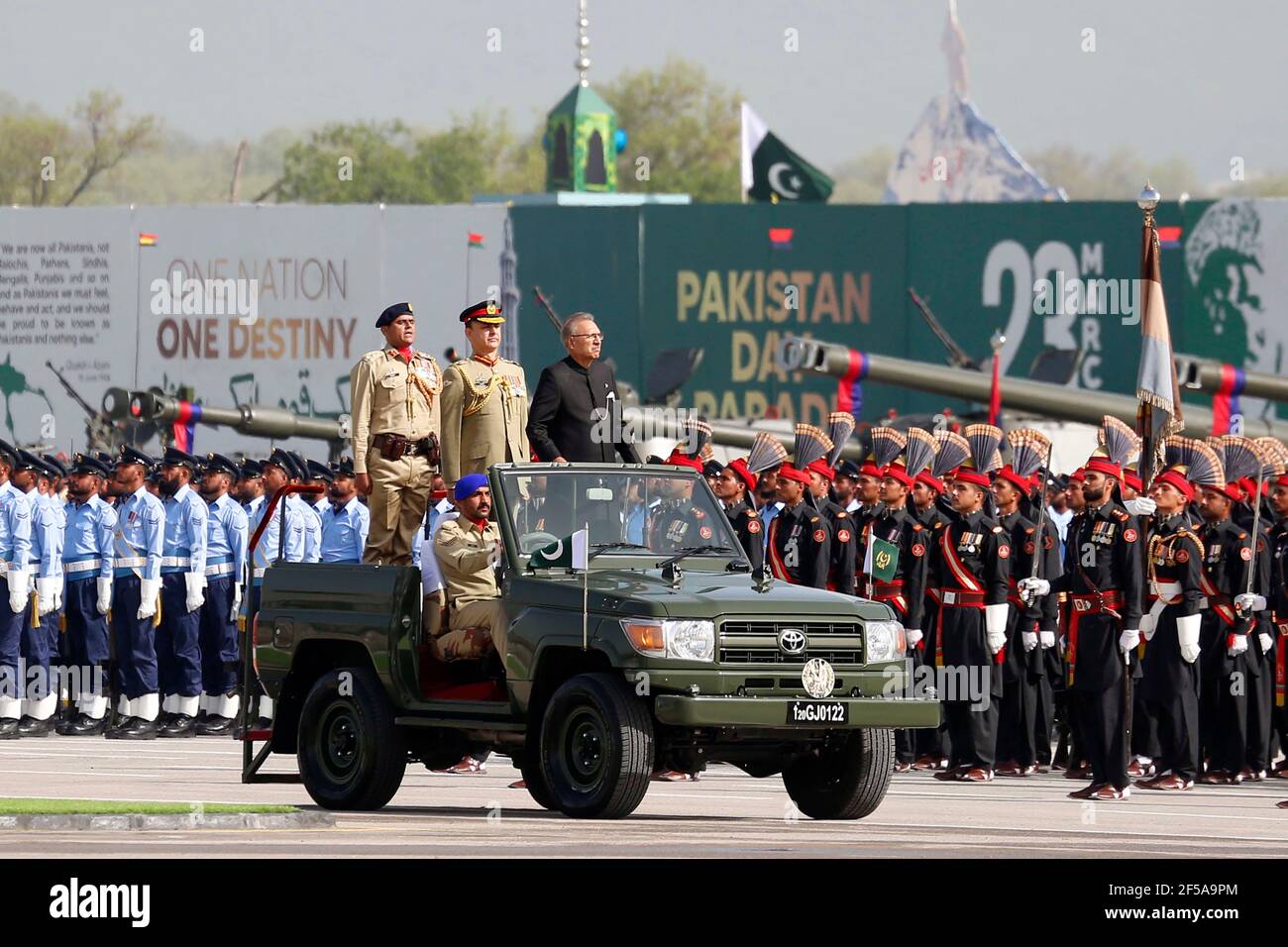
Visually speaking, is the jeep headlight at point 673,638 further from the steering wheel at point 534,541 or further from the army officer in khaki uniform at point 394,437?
the army officer in khaki uniform at point 394,437

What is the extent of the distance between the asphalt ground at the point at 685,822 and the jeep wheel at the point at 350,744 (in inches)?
8.9

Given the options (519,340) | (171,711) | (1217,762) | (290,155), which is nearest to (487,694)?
(1217,762)

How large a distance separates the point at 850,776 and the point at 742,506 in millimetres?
6800

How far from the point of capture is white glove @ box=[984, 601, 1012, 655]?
64.9 feet

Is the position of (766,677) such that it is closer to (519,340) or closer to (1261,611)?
(1261,611)

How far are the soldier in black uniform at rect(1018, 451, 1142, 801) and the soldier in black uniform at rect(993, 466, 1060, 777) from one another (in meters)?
1.50

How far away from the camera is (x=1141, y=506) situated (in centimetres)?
1761

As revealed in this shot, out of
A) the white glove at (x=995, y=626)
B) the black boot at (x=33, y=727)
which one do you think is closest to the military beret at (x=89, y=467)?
the black boot at (x=33, y=727)

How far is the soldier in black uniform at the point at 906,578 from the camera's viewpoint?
20.2 m

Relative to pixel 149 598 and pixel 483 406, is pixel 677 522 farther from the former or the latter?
pixel 149 598

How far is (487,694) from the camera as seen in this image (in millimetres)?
14930

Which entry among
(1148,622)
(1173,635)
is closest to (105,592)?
(1148,622)

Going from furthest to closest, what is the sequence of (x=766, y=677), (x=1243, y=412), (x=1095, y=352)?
(x=1095, y=352)
(x=1243, y=412)
(x=766, y=677)
